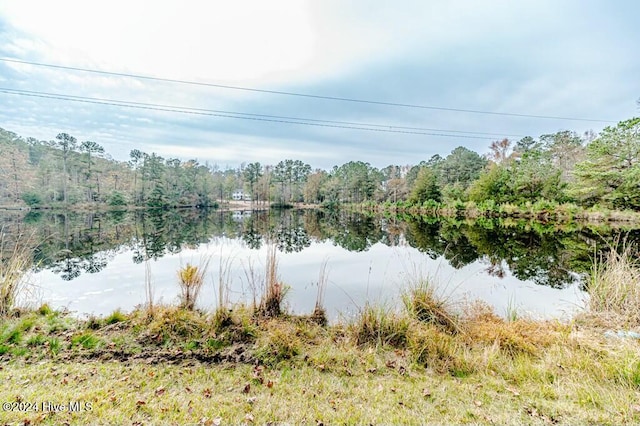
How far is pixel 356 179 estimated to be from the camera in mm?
46375

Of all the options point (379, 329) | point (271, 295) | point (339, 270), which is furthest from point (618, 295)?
point (339, 270)

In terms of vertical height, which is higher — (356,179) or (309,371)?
(356,179)

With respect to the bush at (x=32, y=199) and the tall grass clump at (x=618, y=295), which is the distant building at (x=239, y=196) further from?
the tall grass clump at (x=618, y=295)

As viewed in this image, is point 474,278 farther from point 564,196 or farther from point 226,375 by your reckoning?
point 564,196

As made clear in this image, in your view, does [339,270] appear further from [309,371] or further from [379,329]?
[309,371]

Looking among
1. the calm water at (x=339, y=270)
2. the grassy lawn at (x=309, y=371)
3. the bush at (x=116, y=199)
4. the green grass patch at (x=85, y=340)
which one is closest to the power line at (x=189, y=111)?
the calm water at (x=339, y=270)

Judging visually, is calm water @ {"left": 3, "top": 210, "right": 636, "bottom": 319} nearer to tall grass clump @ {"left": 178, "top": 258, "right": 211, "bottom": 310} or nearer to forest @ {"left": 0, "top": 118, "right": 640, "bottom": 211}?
tall grass clump @ {"left": 178, "top": 258, "right": 211, "bottom": 310}

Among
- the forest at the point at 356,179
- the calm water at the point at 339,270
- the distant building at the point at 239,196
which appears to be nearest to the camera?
the calm water at the point at 339,270

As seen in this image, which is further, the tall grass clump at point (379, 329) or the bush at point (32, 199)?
→ the bush at point (32, 199)

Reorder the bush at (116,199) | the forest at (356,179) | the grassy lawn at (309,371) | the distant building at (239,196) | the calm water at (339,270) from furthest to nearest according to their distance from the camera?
the distant building at (239,196) → the bush at (116,199) → the forest at (356,179) → the calm water at (339,270) → the grassy lawn at (309,371)

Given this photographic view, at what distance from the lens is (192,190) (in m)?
47.2

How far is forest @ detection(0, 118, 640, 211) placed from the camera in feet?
64.0

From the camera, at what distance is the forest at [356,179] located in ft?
64.0

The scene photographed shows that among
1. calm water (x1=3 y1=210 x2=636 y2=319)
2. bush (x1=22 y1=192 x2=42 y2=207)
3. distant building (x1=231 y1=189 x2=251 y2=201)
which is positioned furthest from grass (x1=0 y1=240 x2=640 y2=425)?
distant building (x1=231 y1=189 x2=251 y2=201)
